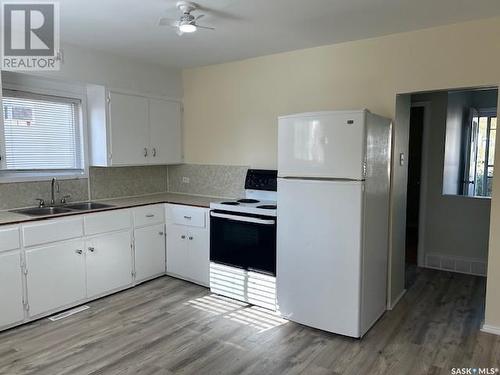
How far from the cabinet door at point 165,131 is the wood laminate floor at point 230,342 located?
5.52 feet

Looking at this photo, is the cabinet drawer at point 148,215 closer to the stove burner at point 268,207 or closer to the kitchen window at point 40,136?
the kitchen window at point 40,136

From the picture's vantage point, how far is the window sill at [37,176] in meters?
3.44

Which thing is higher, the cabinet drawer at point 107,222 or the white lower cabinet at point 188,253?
the cabinet drawer at point 107,222

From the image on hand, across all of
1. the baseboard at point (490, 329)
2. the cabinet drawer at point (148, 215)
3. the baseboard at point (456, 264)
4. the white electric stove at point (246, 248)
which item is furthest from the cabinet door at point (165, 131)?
the baseboard at point (490, 329)

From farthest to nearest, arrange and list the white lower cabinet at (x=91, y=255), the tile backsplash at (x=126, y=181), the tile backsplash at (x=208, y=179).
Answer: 1. the tile backsplash at (x=208, y=179)
2. the tile backsplash at (x=126, y=181)
3. the white lower cabinet at (x=91, y=255)

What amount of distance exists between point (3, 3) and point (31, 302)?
2.23m

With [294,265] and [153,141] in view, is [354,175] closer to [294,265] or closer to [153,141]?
[294,265]

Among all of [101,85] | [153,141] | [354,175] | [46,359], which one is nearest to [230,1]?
[354,175]

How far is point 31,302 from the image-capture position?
3.04 meters

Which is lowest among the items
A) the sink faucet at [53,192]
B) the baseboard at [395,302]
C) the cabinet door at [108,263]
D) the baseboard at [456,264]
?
the baseboard at [395,302]

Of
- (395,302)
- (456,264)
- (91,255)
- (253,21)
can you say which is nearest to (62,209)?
(91,255)

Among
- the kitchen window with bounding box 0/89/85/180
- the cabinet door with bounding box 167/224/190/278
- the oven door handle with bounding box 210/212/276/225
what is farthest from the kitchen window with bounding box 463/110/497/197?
the kitchen window with bounding box 0/89/85/180

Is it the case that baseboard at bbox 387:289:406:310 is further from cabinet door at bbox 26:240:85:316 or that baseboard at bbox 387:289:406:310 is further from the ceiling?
cabinet door at bbox 26:240:85:316

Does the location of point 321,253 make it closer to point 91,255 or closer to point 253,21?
point 253,21
